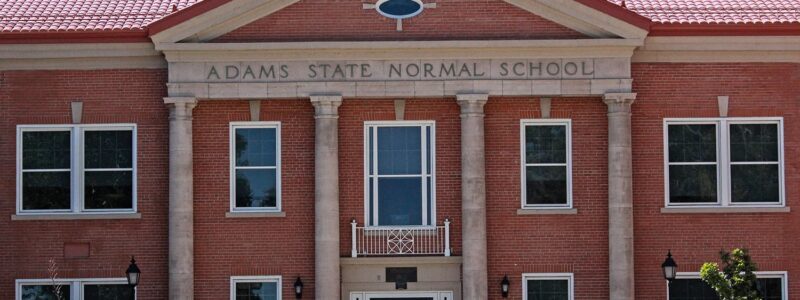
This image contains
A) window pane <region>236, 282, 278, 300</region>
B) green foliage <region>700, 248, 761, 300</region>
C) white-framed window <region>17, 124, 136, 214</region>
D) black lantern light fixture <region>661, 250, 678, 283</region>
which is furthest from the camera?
white-framed window <region>17, 124, 136, 214</region>

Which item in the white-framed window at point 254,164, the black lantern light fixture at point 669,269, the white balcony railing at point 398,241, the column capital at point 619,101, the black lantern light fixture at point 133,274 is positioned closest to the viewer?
the black lantern light fixture at point 669,269

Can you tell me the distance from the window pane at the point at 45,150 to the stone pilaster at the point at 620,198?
10477mm

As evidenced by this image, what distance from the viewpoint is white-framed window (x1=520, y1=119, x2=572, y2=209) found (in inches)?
1110

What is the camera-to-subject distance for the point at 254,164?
28328 mm

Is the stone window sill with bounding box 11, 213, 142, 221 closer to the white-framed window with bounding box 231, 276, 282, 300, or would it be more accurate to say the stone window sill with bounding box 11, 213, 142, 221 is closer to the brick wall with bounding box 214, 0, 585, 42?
the white-framed window with bounding box 231, 276, 282, 300

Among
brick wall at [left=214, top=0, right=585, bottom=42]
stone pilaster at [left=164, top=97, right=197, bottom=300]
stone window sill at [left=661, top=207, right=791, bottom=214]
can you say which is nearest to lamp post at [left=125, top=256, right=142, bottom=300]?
stone pilaster at [left=164, top=97, right=197, bottom=300]

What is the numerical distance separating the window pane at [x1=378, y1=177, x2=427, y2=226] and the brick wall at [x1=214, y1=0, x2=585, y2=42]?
2798 mm

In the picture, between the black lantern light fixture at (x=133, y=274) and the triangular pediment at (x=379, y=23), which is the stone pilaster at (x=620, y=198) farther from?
the black lantern light fixture at (x=133, y=274)

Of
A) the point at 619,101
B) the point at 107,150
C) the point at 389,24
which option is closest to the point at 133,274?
the point at 107,150

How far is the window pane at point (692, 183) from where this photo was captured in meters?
28.3

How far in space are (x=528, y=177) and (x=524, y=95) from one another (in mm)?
1613

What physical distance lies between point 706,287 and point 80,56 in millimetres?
12828

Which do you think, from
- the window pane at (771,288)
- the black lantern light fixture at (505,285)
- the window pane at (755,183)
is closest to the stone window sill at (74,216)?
the black lantern light fixture at (505,285)

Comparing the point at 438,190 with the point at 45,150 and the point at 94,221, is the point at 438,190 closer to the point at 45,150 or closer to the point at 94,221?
the point at 94,221
